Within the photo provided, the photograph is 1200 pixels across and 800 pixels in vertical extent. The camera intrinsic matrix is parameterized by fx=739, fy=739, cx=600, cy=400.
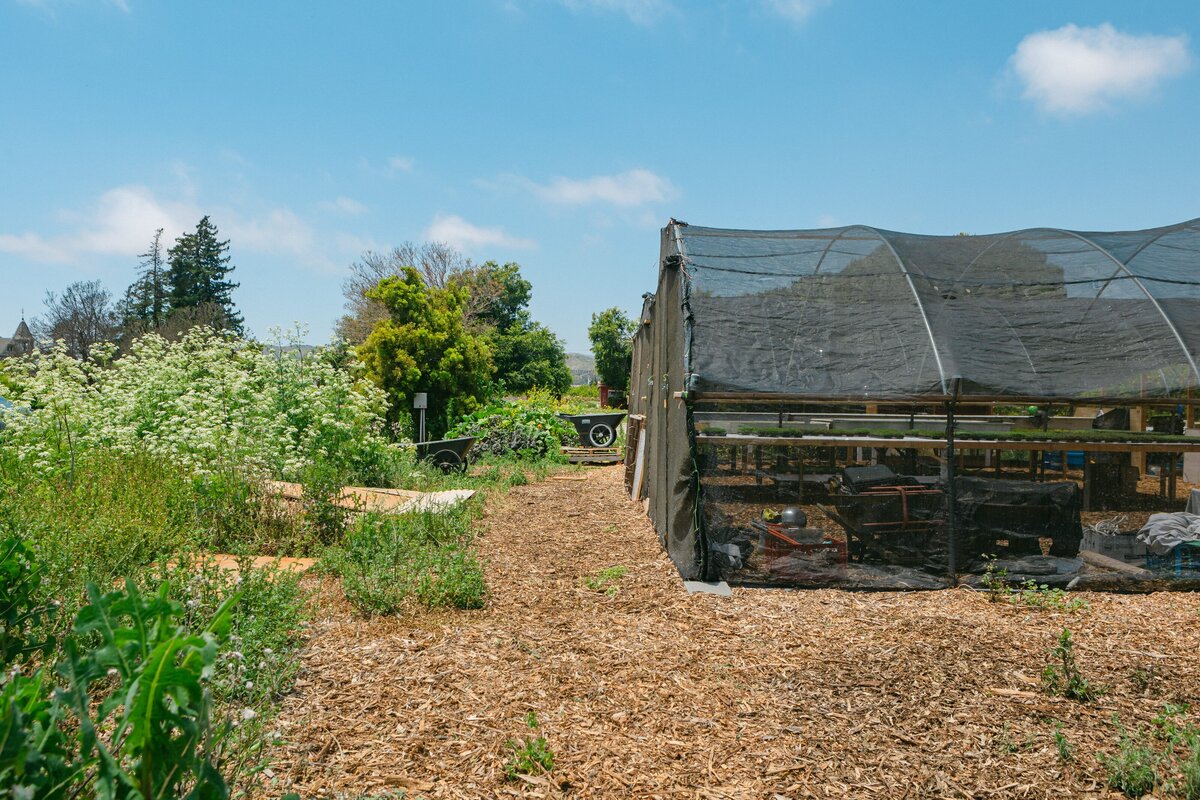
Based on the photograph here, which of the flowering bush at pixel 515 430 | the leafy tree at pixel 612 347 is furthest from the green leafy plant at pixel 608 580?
the leafy tree at pixel 612 347

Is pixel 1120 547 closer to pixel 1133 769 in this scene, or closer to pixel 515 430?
pixel 1133 769

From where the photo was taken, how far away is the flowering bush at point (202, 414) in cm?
621

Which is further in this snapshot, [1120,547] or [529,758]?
[1120,547]

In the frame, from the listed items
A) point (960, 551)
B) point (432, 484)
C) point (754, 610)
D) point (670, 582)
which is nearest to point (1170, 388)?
point (960, 551)

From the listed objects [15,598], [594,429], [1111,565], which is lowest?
[1111,565]

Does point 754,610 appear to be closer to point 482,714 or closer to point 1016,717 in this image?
point 1016,717

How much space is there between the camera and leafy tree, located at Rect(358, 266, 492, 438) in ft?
49.9

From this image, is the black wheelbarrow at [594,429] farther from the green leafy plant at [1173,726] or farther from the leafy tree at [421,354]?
the green leafy plant at [1173,726]

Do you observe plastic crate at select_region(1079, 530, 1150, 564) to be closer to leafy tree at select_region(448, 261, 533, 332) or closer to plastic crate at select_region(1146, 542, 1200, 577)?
plastic crate at select_region(1146, 542, 1200, 577)

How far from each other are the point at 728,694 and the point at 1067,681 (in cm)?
157

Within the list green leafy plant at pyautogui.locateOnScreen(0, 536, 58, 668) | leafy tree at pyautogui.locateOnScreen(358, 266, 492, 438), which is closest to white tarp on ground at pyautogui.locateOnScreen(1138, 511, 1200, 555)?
green leafy plant at pyautogui.locateOnScreen(0, 536, 58, 668)

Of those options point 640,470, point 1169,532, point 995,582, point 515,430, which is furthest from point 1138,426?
point 515,430

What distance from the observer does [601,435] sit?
621 inches

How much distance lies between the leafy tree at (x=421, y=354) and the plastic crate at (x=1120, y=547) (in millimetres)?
11921
